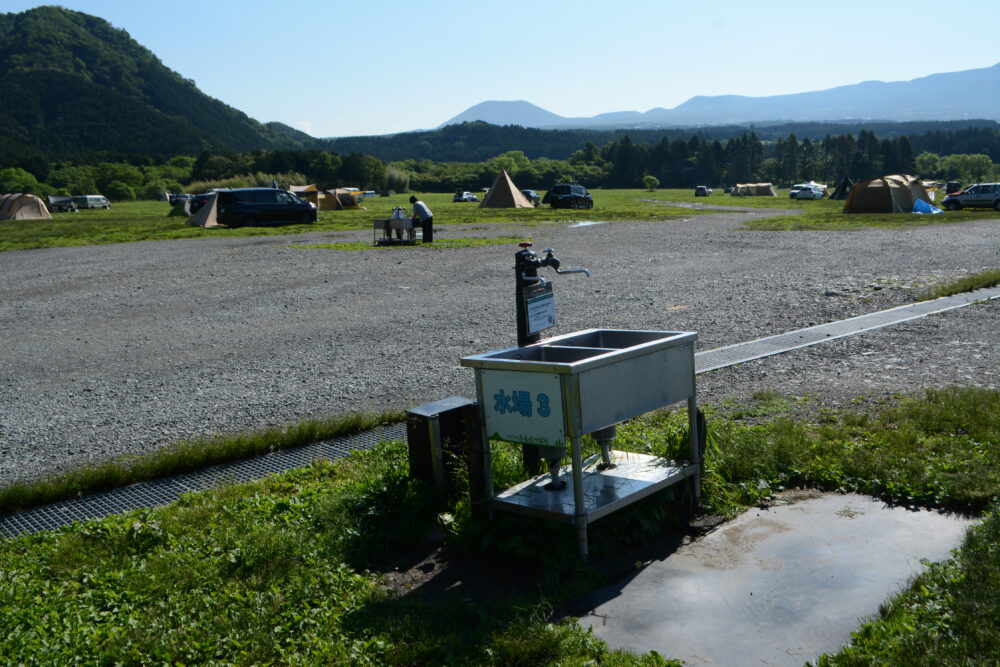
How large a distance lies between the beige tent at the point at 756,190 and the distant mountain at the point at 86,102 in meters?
107

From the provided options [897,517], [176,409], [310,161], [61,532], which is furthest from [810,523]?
[310,161]

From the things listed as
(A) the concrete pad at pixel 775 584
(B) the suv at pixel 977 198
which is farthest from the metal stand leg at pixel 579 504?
(B) the suv at pixel 977 198

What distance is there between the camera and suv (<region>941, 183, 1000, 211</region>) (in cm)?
3612

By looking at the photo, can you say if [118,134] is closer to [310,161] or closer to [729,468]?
[310,161]

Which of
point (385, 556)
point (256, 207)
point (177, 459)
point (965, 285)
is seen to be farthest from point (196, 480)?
point (256, 207)

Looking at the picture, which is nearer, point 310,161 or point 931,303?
point 931,303

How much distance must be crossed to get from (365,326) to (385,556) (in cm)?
651

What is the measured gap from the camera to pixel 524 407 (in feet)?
12.8

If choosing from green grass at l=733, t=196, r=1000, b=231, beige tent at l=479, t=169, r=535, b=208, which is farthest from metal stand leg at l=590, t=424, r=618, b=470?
beige tent at l=479, t=169, r=535, b=208

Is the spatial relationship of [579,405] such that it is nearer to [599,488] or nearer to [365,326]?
[599,488]

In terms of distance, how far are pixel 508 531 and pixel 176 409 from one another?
3.78m

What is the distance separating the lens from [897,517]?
13.9ft

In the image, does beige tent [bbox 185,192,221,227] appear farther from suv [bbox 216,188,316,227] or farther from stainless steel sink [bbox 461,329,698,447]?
stainless steel sink [bbox 461,329,698,447]

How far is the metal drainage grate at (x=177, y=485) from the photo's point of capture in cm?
466
